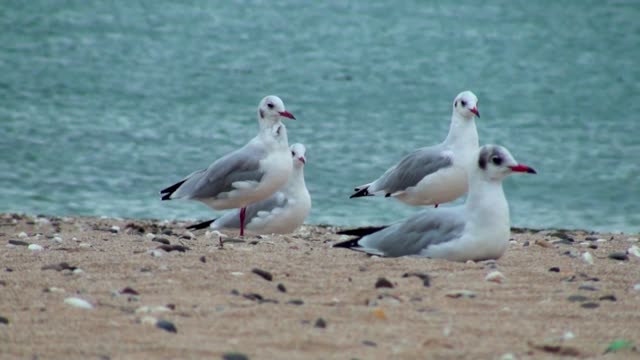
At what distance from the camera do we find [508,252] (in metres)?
7.46

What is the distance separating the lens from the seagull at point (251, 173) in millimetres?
8922

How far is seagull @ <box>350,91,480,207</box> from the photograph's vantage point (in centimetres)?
866

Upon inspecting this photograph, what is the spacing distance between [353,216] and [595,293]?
28.0 ft

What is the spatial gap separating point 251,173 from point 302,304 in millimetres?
3479

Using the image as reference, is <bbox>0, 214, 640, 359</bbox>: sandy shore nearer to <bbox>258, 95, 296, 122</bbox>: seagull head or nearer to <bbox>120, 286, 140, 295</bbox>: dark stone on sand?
<bbox>120, 286, 140, 295</bbox>: dark stone on sand

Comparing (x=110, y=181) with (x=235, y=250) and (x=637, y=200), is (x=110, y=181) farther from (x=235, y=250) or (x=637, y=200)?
(x=235, y=250)

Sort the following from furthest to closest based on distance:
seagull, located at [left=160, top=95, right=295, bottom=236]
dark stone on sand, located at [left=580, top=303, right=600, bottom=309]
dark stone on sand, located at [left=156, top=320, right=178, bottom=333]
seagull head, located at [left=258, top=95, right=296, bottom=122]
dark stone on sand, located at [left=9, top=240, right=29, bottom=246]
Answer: seagull head, located at [left=258, top=95, right=296, bottom=122] < seagull, located at [left=160, top=95, right=295, bottom=236] < dark stone on sand, located at [left=9, top=240, right=29, bottom=246] < dark stone on sand, located at [left=580, top=303, right=600, bottom=309] < dark stone on sand, located at [left=156, top=320, right=178, bottom=333]

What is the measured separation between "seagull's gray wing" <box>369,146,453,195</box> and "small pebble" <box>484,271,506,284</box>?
2559 mm

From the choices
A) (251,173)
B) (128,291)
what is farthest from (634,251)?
(128,291)

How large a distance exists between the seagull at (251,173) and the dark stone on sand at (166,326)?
151 inches

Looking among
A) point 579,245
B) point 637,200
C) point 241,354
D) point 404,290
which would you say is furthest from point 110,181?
point 241,354

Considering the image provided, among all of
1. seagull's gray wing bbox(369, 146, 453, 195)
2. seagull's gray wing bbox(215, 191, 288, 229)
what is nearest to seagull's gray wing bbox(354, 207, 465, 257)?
seagull's gray wing bbox(369, 146, 453, 195)

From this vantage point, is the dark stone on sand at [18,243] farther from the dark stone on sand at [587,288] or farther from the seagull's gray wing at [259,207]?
the dark stone on sand at [587,288]

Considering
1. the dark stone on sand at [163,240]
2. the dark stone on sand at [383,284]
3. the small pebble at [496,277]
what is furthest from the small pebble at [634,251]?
the dark stone on sand at [163,240]
